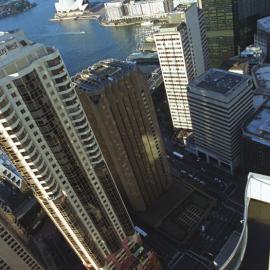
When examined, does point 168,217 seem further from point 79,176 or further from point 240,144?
point 79,176

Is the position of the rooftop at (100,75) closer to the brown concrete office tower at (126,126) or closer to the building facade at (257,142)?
the brown concrete office tower at (126,126)

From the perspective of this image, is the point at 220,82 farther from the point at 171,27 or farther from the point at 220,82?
the point at 171,27

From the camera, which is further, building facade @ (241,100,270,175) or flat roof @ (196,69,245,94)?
flat roof @ (196,69,245,94)

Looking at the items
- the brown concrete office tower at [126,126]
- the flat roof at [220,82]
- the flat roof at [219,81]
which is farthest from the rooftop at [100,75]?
the flat roof at [219,81]

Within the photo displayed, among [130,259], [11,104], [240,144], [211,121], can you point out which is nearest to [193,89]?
[211,121]

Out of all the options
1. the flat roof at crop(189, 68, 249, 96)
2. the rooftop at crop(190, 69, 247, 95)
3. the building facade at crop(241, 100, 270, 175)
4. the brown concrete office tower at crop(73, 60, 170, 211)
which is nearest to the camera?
the brown concrete office tower at crop(73, 60, 170, 211)

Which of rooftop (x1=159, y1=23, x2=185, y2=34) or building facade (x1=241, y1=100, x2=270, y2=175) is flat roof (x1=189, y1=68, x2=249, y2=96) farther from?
rooftop (x1=159, y1=23, x2=185, y2=34)

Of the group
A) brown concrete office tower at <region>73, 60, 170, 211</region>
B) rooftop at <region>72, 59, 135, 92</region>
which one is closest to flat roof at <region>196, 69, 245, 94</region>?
brown concrete office tower at <region>73, 60, 170, 211</region>
